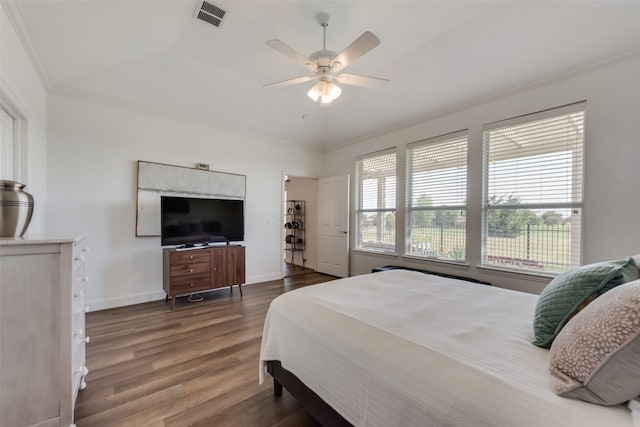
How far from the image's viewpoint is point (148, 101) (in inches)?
137

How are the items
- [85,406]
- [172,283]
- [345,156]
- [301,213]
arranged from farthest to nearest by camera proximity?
[301,213] < [345,156] < [172,283] < [85,406]

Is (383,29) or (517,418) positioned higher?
(383,29)

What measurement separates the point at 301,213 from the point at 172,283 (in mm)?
3636

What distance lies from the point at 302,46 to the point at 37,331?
3.01 m

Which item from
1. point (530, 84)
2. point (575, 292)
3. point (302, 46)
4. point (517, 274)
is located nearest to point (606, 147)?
point (530, 84)

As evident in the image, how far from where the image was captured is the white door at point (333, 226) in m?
5.00

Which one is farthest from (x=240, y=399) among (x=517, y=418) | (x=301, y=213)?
(x=301, y=213)

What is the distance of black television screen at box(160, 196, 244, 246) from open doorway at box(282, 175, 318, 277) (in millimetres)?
2096

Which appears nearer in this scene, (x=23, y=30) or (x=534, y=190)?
(x=23, y=30)

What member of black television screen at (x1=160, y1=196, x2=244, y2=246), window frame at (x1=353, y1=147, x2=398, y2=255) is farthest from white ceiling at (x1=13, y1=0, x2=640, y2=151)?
black television screen at (x1=160, y1=196, x2=244, y2=246)

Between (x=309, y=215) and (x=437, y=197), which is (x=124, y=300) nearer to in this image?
(x=309, y=215)

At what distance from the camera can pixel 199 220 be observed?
3.74 meters

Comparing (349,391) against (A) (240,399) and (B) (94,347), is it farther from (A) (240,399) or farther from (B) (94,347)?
(B) (94,347)

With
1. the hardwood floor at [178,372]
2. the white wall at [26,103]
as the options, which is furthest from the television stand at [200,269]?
the white wall at [26,103]
